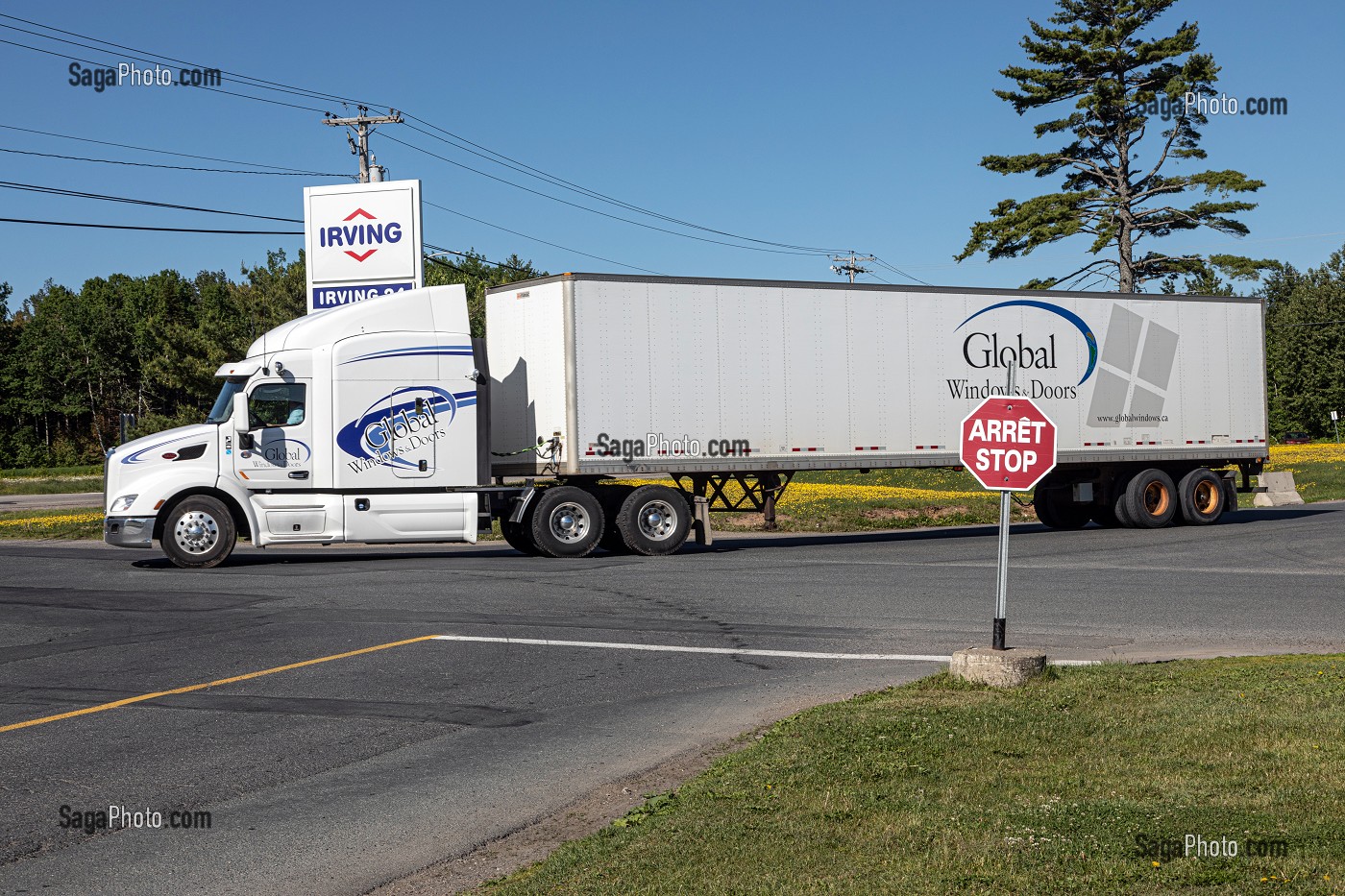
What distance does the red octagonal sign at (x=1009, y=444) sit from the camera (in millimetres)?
9344

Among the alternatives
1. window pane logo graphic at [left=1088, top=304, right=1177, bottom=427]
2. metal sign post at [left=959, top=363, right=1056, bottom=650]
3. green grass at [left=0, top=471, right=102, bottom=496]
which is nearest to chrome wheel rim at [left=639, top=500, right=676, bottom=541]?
window pane logo graphic at [left=1088, top=304, right=1177, bottom=427]

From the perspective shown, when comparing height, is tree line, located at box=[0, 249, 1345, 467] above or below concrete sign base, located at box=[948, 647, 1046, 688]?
above

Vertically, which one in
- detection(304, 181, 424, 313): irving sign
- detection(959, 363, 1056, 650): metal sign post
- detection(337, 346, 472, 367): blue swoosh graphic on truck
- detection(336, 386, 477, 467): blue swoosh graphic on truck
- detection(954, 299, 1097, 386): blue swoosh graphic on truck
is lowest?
detection(959, 363, 1056, 650): metal sign post

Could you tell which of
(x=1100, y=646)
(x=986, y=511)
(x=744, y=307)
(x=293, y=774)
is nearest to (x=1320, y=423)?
(x=986, y=511)

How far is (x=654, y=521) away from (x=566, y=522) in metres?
1.51

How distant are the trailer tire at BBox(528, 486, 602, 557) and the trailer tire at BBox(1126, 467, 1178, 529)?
36.7 ft

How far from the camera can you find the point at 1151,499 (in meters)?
25.9

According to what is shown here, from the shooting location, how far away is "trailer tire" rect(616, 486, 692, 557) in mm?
21094

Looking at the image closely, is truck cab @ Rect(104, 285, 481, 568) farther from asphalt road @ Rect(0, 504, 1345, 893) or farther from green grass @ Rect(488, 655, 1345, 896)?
green grass @ Rect(488, 655, 1345, 896)

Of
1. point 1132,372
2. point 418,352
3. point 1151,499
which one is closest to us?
point 418,352

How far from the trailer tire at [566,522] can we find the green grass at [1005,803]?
12486 mm

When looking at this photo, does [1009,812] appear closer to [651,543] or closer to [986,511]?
[651,543]

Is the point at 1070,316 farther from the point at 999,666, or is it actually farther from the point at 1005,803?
the point at 1005,803

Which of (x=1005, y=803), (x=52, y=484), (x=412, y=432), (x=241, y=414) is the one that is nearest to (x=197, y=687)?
(x=1005, y=803)
